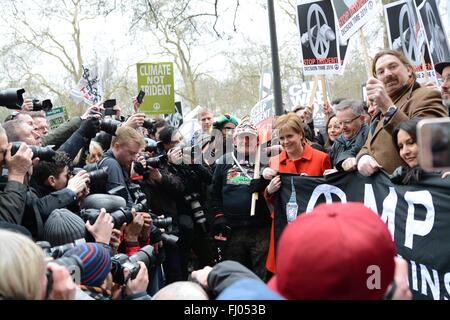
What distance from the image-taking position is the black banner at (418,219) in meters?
3.22

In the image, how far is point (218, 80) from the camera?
40.1m

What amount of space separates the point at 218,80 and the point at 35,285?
38883 mm

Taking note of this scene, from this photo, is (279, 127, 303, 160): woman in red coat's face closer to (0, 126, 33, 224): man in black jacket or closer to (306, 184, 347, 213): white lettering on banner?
(306, 184, 347, 213): white lettering on banner

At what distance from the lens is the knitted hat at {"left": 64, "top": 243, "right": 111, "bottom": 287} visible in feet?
8.21

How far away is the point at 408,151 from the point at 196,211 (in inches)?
113

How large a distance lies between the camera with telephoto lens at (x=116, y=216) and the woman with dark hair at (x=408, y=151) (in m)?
1.76

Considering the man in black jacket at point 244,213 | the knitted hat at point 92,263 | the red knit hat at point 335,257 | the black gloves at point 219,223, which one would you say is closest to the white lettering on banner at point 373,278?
the red knit hat at point 335,257

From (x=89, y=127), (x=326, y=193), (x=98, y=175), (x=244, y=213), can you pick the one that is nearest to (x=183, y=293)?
(x=98, y=175)

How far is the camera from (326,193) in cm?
443

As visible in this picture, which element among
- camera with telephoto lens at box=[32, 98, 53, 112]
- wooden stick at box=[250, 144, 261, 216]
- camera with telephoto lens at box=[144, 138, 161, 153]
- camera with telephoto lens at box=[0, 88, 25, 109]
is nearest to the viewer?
camera with telephoto lens at box=[0, 88, 25, 109]

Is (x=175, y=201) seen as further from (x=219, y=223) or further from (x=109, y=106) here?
(x=109, y=106)

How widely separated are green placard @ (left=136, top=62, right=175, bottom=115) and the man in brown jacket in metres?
6.46

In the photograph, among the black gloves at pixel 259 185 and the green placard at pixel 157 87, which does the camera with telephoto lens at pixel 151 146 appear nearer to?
the black gloves at pixel 259 185

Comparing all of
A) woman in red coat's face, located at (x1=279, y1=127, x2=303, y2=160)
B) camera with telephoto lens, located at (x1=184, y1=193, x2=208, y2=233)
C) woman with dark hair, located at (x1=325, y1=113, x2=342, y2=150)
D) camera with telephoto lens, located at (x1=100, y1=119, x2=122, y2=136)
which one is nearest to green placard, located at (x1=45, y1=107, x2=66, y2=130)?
camera with telephoto lens, located at (x1=184, y1=193, x2=208, y2=233)
